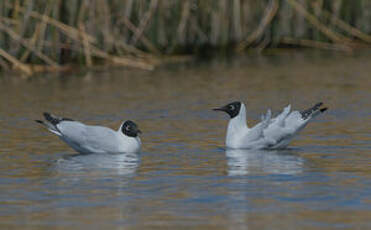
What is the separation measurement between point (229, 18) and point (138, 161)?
1432 cm

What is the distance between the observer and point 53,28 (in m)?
22.4

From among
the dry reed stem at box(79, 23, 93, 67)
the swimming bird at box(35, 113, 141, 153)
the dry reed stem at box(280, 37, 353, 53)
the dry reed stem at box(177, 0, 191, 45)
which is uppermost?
the dry reed stem at box(177, 0, 191, 45)

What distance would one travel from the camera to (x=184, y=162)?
12117 mm

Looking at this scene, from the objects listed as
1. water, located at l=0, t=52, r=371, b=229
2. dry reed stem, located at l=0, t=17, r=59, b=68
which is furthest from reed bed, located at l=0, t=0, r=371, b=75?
water, located at l=0, t=52, r=371, b=229

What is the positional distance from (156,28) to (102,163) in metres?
12.6

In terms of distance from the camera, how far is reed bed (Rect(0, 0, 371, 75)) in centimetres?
2202

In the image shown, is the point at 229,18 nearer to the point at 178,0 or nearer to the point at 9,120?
the point at 178,0

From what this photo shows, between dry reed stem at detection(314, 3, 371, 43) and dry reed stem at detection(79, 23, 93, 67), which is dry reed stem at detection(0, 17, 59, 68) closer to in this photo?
dry reed stem at detection(79, 23, 93, 67)

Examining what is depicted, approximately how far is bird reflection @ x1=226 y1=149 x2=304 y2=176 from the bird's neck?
0.16m

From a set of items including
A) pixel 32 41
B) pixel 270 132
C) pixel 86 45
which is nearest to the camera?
pixel 270 132

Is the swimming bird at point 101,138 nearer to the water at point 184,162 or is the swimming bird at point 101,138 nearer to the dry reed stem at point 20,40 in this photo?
the water at point 184,162

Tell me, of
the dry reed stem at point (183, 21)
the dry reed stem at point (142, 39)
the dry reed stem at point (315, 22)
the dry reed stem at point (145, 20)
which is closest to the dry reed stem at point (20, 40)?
the dry reed stem at point (142, 39)

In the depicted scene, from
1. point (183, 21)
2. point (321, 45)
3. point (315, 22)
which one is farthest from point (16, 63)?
point (321, 45)

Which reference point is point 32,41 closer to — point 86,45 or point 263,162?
point 86,45
